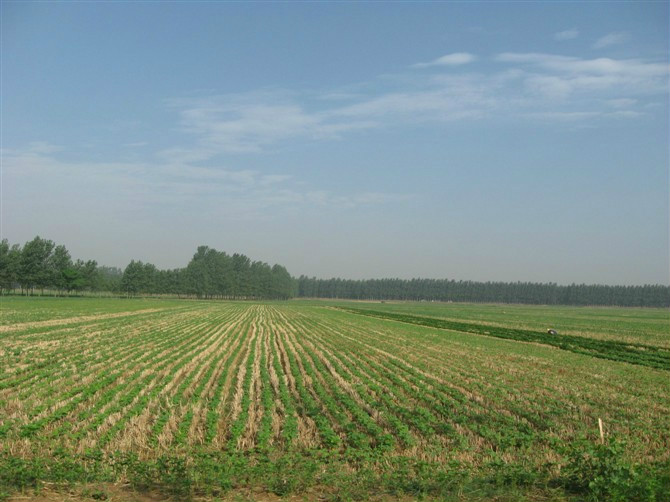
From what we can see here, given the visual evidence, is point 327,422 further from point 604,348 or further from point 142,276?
point 142,276

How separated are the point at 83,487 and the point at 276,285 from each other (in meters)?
170

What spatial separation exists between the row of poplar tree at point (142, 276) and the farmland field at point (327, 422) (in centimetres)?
8608

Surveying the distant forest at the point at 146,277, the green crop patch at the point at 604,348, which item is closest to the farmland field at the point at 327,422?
the green crop patch at the point at 604,348

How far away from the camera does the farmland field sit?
321 inches

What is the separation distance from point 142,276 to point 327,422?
127 m

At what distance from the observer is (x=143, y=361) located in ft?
67.3

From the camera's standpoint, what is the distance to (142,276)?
130 meters

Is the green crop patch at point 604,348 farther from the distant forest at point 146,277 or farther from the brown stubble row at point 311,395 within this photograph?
the distant forest at point 146,277

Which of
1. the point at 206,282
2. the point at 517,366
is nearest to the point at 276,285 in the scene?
the point at 206,282

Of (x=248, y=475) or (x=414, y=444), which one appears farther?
(x=414, y=444)

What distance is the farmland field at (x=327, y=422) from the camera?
26.8ft

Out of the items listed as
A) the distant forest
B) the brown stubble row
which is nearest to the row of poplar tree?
the distant forest

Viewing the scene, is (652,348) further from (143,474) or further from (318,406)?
(143,474)

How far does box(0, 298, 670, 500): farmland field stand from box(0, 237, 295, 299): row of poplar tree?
8608 centimetres
